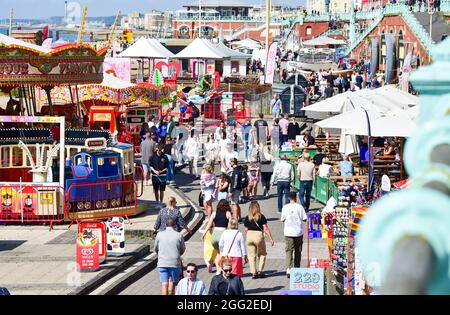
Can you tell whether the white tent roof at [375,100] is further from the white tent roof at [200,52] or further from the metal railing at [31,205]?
the white tent roof at [200,52]

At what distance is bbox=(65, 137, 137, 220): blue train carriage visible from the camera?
65.7ft

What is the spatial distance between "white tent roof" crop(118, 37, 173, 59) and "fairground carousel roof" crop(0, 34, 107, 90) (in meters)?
25.4

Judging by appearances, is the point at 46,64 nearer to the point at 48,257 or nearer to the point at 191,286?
the point at 48,257

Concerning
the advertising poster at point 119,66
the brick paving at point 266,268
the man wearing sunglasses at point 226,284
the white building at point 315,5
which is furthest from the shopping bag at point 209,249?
the white building at point 315,5

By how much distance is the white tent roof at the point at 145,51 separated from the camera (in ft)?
168

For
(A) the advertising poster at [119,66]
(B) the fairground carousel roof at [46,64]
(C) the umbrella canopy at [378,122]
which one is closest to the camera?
(C) the umbrella canopy at [378,122]

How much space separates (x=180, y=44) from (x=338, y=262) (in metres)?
67.4

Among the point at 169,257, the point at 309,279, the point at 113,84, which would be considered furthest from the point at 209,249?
the point at 113,84

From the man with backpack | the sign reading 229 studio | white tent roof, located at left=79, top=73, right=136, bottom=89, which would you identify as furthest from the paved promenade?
white tent roof, located at left=79, top=73, right=136, bottom=89

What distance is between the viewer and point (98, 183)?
20297 mm

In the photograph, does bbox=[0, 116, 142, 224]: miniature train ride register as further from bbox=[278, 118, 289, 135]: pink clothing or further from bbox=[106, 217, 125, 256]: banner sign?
bbox=[278, 118, 289, 135]: pink clothing

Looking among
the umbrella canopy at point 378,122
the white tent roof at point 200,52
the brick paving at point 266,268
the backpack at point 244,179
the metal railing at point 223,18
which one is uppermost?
the metal railing at point 223,18

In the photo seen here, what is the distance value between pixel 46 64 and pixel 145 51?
2818 cm

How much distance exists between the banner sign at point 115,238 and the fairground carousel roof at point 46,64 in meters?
7.92
